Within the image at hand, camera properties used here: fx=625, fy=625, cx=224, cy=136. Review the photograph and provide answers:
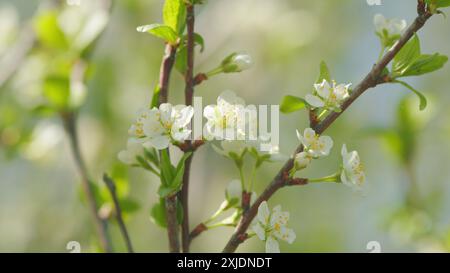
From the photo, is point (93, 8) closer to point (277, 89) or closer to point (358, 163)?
point (358, 163)

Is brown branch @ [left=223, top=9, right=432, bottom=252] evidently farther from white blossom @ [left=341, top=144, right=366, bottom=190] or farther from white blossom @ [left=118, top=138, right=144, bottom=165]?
white blossom @ [left=118, top=138, right=144, bottom=165]

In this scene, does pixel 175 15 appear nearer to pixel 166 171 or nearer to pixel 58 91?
pixel 166 171

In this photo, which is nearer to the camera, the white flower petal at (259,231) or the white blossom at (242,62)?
the white flower petal at (259,231)

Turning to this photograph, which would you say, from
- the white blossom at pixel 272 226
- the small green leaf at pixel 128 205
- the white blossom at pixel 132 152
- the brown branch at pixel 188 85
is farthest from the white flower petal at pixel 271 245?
the small green leaf at pixel 128 205

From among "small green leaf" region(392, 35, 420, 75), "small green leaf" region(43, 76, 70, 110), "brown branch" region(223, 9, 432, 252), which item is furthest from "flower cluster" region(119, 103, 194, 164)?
"small green leaf" region(43, 76, 70, 110)

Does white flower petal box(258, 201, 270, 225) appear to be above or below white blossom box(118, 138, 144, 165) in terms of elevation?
below

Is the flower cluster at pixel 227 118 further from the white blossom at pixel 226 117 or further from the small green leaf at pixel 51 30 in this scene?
the small green leaf at pixel 51 30

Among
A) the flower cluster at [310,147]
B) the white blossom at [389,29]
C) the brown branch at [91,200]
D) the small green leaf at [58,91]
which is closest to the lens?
the flower cluster at [310,147]
